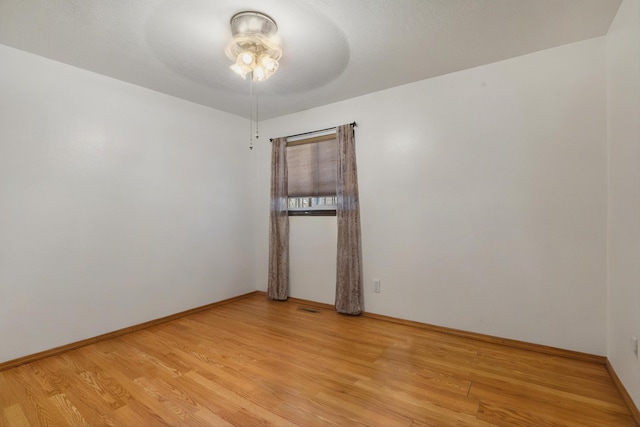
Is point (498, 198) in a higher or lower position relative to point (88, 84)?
lower

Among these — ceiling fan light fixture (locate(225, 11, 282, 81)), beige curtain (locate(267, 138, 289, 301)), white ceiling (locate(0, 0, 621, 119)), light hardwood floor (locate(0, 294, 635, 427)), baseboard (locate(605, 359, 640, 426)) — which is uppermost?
white ceiling (locate(0, 0, 621, 119))

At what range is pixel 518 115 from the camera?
2.48 metres

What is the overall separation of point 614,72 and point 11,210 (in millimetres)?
4628

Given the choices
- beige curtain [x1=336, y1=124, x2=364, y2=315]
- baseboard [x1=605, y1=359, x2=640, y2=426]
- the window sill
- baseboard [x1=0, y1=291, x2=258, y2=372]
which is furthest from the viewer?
the window sill

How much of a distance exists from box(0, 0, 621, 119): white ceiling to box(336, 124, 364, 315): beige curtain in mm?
754

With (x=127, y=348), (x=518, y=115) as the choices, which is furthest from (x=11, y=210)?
(x=518, y=115)

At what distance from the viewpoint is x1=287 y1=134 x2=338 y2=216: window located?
3629mm

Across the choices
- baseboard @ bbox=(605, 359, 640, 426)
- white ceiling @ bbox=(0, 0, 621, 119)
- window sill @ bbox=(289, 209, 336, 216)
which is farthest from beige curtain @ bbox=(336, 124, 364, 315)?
baseboard @ bbox=(605, 359, 640, 426)

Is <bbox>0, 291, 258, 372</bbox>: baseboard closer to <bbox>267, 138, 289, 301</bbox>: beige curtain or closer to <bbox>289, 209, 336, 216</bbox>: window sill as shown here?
<bbox>267, 138, 289, 301</bbox>: beige curtain

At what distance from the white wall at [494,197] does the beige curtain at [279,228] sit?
3.68ft

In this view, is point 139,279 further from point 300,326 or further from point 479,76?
point 479,76

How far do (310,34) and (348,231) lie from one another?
6.54ft

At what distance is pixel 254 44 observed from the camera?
6.75 feet

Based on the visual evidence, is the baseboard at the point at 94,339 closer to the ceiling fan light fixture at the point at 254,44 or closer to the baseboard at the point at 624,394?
the ceiling fan light fixture at the point at 254,44
